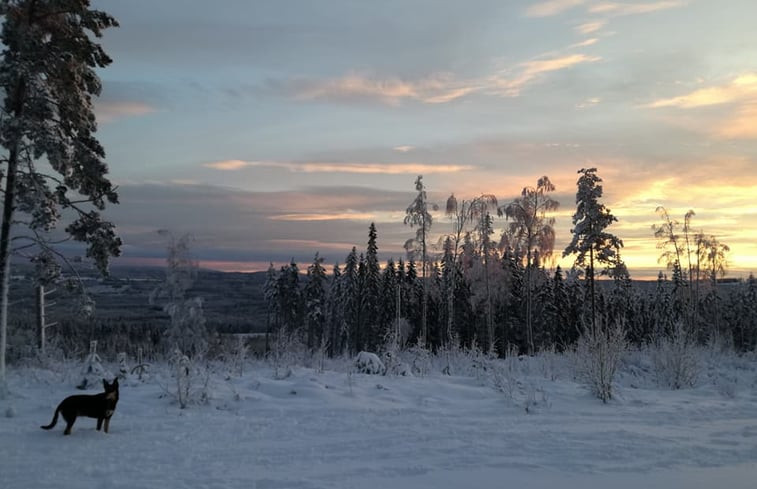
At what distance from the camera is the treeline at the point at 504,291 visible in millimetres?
31281

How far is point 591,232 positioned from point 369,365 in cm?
1987

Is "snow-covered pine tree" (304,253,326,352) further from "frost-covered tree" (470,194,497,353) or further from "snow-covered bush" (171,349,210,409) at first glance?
"snow-covered bush" (171,349,210,409)

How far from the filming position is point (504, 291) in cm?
4138

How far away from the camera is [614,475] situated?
597 centimetres

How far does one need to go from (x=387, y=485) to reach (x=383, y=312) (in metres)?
45.5

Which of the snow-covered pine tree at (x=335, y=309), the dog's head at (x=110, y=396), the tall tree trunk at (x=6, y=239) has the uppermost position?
the tall tree trunk at (x=6, y=239)

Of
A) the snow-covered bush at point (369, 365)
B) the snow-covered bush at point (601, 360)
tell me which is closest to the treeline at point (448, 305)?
the snow-covered bush at point (369, 365)

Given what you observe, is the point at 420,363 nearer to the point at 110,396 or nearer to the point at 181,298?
the point at 110,396

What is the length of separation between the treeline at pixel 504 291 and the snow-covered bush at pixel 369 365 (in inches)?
358

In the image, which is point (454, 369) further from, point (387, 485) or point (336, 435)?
point (387, 485)

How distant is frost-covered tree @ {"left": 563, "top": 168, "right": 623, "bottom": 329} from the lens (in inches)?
1171

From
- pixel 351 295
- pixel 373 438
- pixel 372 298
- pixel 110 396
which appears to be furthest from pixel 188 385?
pixel 351 295

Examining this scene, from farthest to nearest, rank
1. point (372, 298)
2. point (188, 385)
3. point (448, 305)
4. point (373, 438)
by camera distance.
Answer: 1. point (372, 298)
2. point (448, 305)
3. point (188, 385)
4. point (373, 438)

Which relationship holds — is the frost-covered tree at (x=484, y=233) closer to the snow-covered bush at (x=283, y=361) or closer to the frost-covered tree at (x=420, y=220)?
the frost-covered tree at (x=420, y=220)
